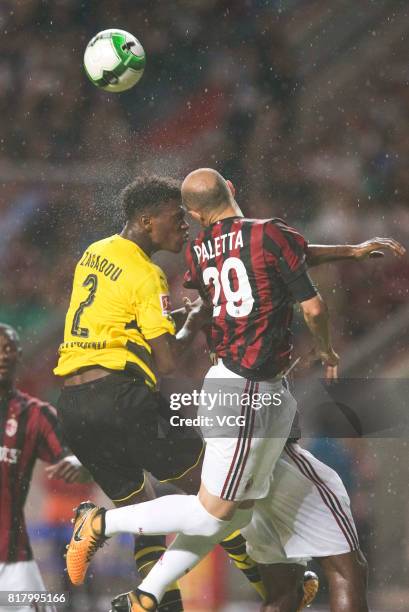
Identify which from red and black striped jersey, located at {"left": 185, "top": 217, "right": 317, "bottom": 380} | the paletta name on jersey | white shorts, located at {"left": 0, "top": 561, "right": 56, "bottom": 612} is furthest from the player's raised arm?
white shorts, located at {"left": 0, "top": 561, "right": 56, "bottom": 612}

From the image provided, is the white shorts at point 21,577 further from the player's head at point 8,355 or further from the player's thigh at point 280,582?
the player's thigh at point 280,582

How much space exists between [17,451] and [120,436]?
956mm

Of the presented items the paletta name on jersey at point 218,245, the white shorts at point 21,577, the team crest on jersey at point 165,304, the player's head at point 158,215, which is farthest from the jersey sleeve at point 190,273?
the white shorts at point 21,577

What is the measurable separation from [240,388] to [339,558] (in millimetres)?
629

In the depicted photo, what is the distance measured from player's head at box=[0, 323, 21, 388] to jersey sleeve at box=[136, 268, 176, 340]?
0.95 m

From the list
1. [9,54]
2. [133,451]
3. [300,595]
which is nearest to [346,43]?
[9,54]

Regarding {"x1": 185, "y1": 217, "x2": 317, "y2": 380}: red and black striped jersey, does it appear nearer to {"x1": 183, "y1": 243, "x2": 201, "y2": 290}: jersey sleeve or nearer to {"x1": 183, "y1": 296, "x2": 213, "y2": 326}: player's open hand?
{"x1": 183, "y1": 243, "x2": 201, "y2": 290}: jersey sleeve

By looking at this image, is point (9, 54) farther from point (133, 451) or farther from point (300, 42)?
point (133, 451)

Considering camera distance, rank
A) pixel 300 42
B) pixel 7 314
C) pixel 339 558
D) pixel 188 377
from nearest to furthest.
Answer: pixel 339 558, pixel 188 377, pixel 7 314, pixel 300 42

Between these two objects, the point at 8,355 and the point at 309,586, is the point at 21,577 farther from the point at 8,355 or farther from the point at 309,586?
the point at 309,586


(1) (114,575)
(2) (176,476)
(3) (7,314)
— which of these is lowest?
(1) (114,575)

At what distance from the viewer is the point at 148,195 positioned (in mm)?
3525

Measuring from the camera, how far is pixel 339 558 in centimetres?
296

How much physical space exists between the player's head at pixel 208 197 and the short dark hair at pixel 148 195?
1.10ft
